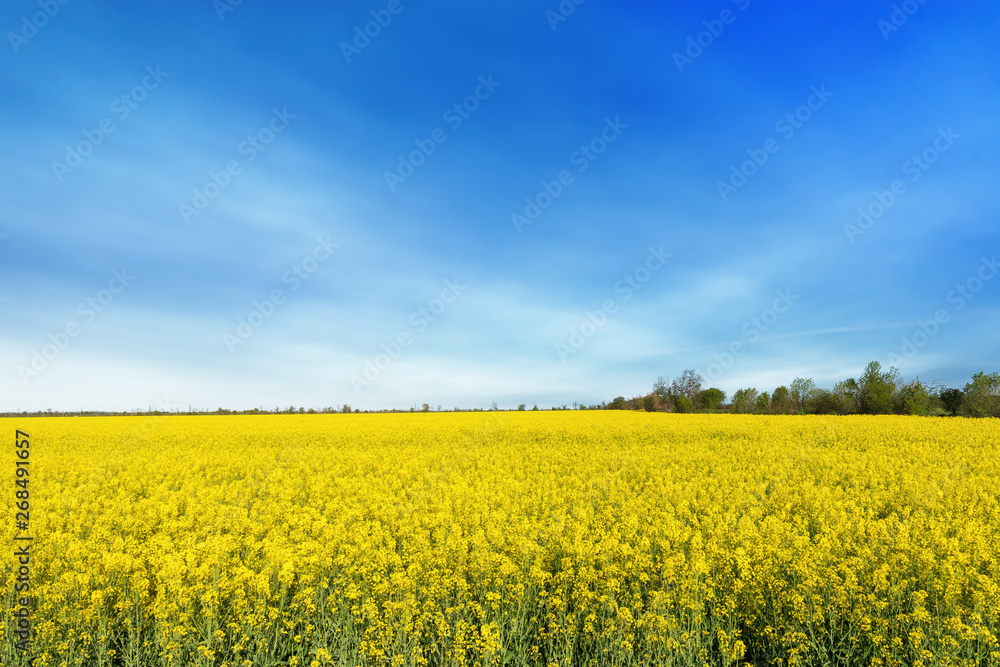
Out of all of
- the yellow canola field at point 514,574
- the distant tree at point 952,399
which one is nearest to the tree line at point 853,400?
the distant tree at point 952,399

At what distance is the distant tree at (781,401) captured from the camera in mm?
69562

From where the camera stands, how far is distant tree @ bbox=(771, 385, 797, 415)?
2739 inches

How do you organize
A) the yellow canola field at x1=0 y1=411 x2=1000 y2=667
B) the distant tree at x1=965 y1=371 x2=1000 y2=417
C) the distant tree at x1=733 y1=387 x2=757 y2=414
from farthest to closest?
the distant tree at x1=733 y1=387 x2=757 y2=414
the distant tree at x1=965 y1=371 x2=1000 y2=417
the yellow canola field at x1=0 y1=411 x2=1000 y2=667

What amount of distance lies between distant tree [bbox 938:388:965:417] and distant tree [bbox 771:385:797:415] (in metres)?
17.0

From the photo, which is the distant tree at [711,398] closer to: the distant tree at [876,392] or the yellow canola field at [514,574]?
the distant tree at [876,392]

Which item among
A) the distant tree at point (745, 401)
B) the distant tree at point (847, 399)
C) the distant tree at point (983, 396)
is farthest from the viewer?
the distant tree at point (745, 401)

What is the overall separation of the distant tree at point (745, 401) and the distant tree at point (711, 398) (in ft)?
7.22

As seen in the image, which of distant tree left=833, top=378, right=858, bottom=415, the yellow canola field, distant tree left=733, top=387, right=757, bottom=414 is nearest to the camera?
the yellow canola field

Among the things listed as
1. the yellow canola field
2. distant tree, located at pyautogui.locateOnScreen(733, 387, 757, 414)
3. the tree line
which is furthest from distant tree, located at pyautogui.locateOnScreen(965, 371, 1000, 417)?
the yellow canola field

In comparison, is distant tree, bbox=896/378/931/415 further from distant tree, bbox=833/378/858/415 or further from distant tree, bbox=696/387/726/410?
distant tree, bbox=696/387/726/410

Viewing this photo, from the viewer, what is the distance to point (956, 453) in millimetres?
18047

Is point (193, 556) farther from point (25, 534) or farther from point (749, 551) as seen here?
point (749, 551)

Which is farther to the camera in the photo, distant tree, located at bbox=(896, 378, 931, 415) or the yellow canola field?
distant tree, located at bbox=(896, 378, 931, 415)

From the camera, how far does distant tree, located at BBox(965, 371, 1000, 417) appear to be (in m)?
54.7
